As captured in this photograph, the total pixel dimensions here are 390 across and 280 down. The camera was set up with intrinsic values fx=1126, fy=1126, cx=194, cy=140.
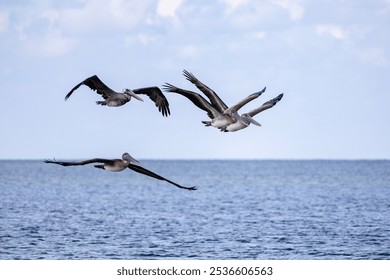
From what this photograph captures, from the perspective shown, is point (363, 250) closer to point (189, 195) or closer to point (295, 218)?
point (295, 218)

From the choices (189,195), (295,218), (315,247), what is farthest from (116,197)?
(315,247)

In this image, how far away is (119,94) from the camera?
103 ft

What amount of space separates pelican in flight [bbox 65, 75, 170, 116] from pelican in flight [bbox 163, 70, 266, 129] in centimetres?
119

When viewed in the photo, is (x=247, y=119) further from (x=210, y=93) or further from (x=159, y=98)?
(x=159, y=98)

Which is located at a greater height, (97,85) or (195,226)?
(97,85)

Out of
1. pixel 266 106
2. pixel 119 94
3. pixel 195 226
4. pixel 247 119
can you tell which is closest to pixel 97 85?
pixel 119 94

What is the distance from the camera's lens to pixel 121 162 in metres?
27.7

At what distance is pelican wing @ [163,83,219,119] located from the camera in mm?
30312

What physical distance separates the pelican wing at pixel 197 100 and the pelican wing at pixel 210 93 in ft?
0.46

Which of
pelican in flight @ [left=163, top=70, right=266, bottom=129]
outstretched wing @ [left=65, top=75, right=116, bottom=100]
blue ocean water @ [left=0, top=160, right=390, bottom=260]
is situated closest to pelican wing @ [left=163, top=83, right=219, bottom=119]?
pelican in flight @ [left=163, top=70, right=266, bottom=129]

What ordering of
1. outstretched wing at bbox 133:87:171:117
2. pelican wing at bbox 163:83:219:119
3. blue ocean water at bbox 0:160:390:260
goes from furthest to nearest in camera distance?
blue ocean water at bbox 0:160:390:260 < outstretched wing at bbox 133:87:171:117 < pelican wing at bbox 163:83:219:119

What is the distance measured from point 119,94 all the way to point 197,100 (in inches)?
86.1

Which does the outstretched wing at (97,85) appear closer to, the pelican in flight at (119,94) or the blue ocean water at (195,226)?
the pelican in flight at (119,94)

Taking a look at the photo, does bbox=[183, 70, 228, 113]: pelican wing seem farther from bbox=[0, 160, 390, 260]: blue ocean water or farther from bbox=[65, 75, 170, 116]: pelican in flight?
bbox=[0, 160, 390, 260]: blue ocean water
